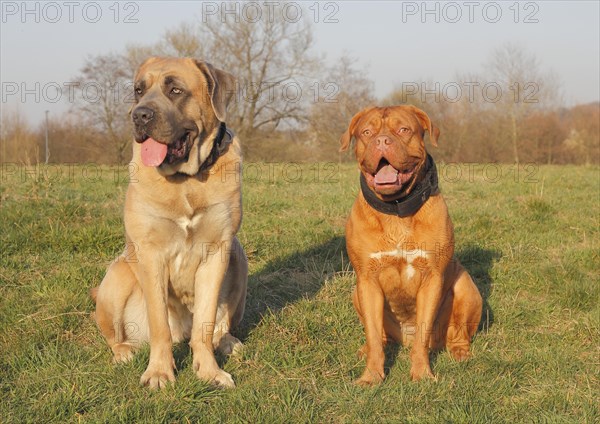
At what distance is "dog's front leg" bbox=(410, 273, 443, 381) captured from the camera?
350 centimetres

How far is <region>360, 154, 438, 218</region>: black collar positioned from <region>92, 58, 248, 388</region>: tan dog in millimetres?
805

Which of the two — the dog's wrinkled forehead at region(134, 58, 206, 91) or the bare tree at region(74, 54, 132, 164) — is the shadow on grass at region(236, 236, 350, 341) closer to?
the dog's wrinkled forehead at region(134, 58, 206, 91)

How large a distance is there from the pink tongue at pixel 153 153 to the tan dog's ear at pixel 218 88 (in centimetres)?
40

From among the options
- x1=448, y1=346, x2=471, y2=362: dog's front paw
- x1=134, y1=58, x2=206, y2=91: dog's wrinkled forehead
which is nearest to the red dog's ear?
x1=134, y1=58, x2=206, y2=91: dog's wrinkled forehead

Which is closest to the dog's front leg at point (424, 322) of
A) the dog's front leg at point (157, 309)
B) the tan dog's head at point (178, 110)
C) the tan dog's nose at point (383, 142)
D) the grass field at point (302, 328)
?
the grass field at point (302, 328)

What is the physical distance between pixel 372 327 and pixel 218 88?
1667 millimetres

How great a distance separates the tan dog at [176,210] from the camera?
338cm

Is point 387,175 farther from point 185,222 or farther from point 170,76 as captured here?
point 170,76

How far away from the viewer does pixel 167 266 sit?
3574mm

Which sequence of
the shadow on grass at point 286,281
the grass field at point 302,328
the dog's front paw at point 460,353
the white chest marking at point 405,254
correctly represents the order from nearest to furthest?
1. the grass field at point 302,328
2. the white chest marking at point 405,254
3. the dog's front paw at point 460,353
4. the shadow on grass at point 286,281

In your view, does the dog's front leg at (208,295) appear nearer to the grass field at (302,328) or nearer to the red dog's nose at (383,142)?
the grass field at (302,328)


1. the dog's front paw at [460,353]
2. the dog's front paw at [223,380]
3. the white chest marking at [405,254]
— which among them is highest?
the white chest marking at [405,254]

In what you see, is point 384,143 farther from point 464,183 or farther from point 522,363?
point 464,183

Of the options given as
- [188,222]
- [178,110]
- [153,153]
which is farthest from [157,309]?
[178,110]
